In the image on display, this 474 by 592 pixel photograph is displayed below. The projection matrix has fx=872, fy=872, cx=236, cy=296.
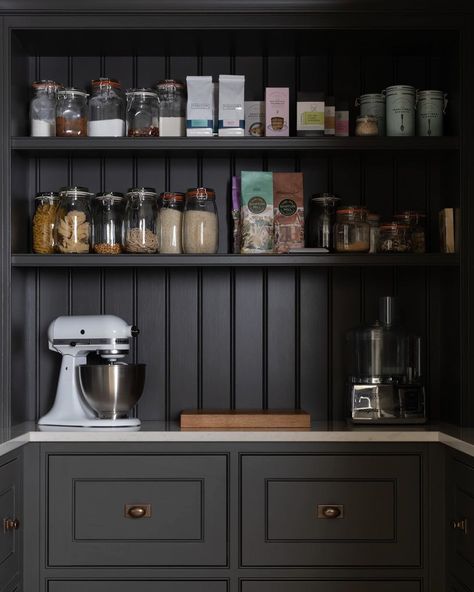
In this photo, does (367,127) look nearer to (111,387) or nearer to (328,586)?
(111,387)

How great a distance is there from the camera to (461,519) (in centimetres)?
257

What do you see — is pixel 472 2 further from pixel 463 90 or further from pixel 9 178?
pixel 9 178

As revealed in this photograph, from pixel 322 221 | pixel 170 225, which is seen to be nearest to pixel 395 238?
pixel 322 221

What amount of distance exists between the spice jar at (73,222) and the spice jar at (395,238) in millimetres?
1015

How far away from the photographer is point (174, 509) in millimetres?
2730

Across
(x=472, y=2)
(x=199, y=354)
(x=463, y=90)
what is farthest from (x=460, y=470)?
(x=472, y=2)

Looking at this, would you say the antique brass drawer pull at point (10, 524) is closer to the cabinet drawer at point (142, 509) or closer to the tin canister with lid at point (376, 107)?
the cabinet drawer at point (142, 509)

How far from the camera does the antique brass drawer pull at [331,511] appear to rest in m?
2.72

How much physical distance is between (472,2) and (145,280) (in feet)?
4.83

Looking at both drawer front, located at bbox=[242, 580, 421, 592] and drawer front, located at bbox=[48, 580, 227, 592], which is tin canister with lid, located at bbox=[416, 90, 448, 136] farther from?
drawer front, located at bbox=[48, 580, 227, 592]

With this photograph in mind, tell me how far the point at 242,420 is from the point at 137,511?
44cm

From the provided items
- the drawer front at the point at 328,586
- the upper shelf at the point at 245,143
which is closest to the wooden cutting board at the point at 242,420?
the drawer front at the point at 328,586

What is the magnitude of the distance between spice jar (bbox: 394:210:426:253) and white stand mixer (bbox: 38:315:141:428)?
1007mm

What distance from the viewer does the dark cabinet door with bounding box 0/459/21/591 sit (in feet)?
8.20
